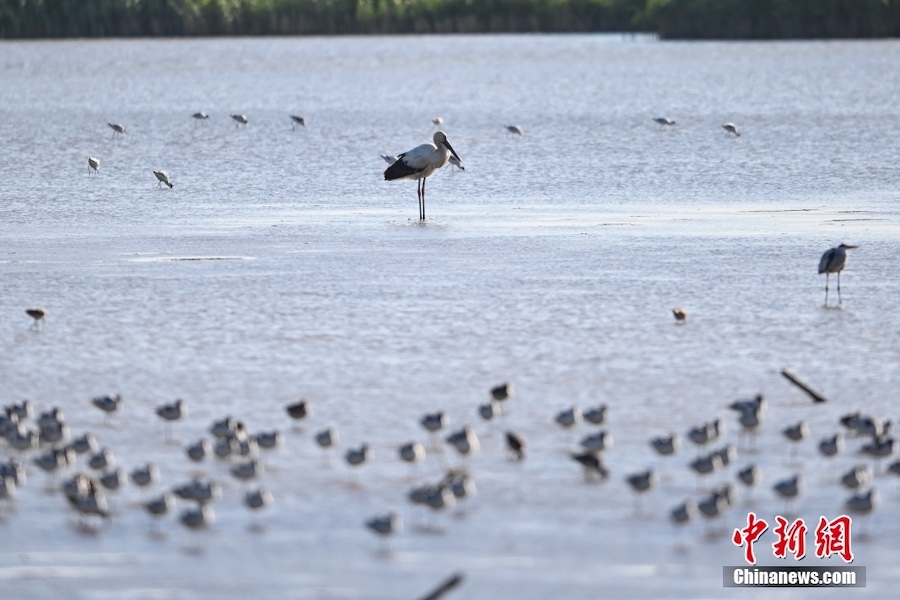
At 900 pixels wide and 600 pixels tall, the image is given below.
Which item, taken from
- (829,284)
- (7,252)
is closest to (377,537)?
(829,284)

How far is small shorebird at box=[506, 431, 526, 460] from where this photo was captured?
8.70 meters

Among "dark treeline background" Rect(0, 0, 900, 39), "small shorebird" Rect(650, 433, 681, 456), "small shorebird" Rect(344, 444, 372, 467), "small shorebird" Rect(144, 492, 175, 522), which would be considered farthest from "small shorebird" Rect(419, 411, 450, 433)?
"dark treeline background" Rect(0, 0, 900, 39)

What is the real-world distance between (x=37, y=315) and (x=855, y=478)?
644cm

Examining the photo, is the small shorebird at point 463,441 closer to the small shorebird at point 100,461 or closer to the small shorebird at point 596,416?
the small shorebird at point 596,416

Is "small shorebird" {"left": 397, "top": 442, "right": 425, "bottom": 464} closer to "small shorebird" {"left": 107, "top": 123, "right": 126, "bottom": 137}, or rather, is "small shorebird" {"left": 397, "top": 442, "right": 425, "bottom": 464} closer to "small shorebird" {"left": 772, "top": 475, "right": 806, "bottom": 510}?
"small shorebird" {"left": 772, "top": 475, "right": 806, "bottom": 510}

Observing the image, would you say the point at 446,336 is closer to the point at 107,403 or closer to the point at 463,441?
the point at 107,403

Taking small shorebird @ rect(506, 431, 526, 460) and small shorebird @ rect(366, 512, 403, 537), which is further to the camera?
small shorebird @ rect(506, 431, 526, 460)

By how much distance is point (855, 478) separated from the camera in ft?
25.6

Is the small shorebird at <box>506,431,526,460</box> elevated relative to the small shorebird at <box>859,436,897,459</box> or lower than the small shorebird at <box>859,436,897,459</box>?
lower

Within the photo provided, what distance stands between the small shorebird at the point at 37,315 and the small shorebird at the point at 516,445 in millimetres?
4608

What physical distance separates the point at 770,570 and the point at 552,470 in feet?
5.34

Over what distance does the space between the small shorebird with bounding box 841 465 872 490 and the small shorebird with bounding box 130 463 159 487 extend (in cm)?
313

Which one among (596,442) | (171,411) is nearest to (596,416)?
(596,442)

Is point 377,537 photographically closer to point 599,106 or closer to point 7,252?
point 7,252
